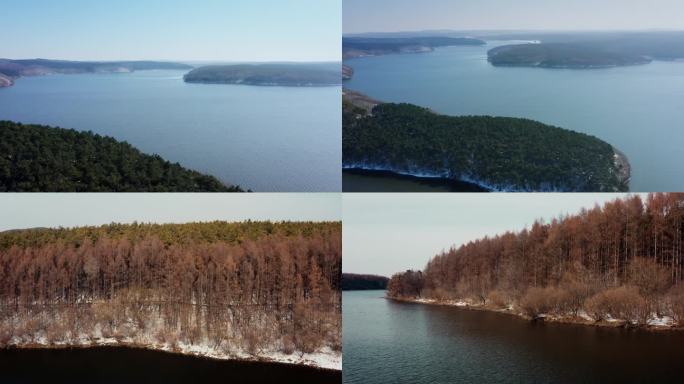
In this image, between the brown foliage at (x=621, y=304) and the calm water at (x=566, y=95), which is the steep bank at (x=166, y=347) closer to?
the calm water at (x=566, y=95)

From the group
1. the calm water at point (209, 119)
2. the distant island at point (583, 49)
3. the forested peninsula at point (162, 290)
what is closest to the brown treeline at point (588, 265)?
the forested peninsula at point (162, 290)

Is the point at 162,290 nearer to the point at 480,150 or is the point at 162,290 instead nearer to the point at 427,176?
the point at 427,176

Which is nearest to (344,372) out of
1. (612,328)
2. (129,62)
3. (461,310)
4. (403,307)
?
(403,307)

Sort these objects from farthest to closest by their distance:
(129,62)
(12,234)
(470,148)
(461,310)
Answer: (461,310) < (129,62) < (12,234) < (470,148)

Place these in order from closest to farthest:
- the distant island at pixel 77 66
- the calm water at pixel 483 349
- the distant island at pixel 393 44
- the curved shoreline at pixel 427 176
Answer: the curved shoreline at pixel 427 176 → the distant island at pixel 393 44 → the calm water at pixel 483 349 → the distant island at pixel 77 66

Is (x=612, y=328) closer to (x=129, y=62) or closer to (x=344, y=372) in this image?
(x=344, y=372)

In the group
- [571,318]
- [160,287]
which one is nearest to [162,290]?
[160,287]
